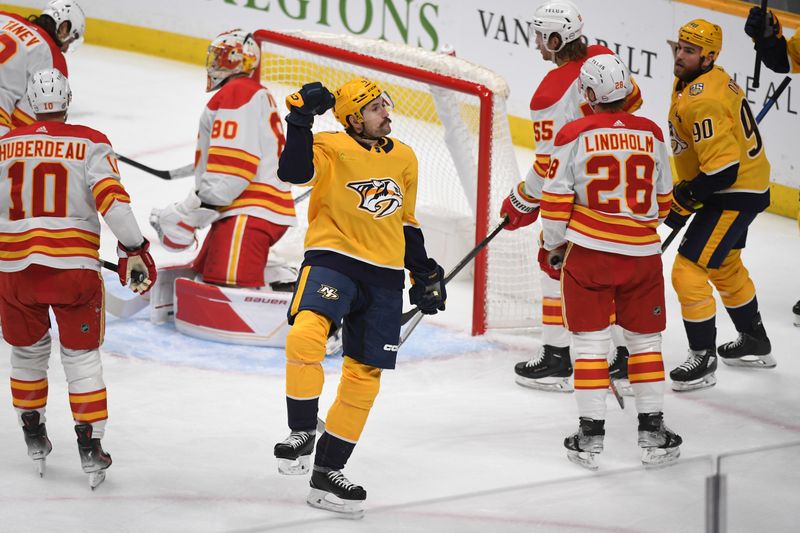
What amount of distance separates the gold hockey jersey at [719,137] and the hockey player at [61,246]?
6.01 ft

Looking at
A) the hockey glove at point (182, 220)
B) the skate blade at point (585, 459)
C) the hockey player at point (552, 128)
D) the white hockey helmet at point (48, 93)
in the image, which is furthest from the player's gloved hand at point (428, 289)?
the hockey glove at point (182, 220)

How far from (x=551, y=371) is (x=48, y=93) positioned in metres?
1.92

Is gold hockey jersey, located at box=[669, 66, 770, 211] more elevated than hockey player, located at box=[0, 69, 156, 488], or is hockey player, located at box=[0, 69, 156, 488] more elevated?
gold hockey jersey, located at box=[669, 66, 770, 211]

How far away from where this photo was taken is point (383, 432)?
4.09 metres

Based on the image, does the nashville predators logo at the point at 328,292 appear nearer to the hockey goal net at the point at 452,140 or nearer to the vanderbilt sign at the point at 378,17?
the hockey goal net at the point at 452,140

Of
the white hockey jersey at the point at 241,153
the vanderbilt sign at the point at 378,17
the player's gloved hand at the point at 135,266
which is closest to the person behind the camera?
the player's gloved hand at the point at 135,266

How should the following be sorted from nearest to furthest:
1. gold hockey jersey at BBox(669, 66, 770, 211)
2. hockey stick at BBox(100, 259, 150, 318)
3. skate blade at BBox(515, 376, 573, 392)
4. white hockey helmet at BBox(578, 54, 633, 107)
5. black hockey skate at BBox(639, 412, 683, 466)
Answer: white hockey helmet at BBox(578, 54, 633, 107), black hockey skate at BBox(639, 412, 683, 466), gold hockey jersey at BBox(669, 66, 770, 211), skate blade at BBox(515, 376, 573, 392), hockey stick at BBox(100, 259, 150, 318)

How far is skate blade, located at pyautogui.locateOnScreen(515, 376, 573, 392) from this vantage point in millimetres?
4516

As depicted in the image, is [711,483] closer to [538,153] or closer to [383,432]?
[383,432]

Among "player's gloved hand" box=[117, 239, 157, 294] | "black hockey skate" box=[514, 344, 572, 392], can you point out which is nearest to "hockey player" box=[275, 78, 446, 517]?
"player's gloved hand" box=[117, 239, 157, 294]

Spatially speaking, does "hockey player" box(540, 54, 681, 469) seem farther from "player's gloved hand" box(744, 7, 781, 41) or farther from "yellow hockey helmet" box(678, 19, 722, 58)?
"player's gloved hand" box(744, 7, 781, 41)

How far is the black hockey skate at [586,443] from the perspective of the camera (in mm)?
3793

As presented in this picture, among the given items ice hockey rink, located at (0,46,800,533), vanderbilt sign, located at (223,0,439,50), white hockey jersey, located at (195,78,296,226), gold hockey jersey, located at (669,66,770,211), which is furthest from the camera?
vanderbilt sign, located at (223,0,439,50)

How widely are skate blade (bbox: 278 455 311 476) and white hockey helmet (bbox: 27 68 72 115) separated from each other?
1.11 m
